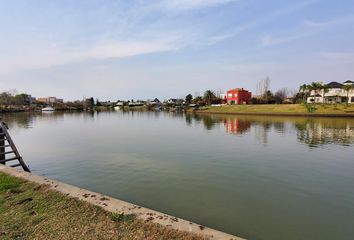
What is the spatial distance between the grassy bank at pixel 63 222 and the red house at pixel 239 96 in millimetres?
102549

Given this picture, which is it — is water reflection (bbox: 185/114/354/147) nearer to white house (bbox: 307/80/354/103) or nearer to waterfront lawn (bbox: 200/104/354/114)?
waterfront lawn (bbox: 200/104/354/114)

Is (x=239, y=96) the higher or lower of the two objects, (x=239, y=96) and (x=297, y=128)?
the higher

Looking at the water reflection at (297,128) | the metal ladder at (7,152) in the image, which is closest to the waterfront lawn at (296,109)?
the water reflection at (297,128)

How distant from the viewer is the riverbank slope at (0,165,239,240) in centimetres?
496

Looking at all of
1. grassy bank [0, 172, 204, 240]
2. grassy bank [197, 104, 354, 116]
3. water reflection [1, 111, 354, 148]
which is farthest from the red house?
→ grassy bank [0, 172, 204, 240]

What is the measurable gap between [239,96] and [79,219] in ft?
342

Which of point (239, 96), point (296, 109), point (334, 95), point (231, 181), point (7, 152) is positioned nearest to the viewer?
point (231, 181)

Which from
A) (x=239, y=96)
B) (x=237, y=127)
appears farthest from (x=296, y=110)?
(x=239, y=96)

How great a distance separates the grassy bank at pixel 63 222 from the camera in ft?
16.2

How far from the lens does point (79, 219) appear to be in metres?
5.58

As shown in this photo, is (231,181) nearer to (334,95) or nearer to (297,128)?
(297,128)

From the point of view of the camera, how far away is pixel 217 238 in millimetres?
4812

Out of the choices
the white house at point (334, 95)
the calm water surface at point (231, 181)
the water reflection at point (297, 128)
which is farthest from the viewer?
the white house at point (334, 95)

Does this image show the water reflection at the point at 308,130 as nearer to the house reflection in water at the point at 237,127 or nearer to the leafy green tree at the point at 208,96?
the house reflection in water at the point at 237,127
